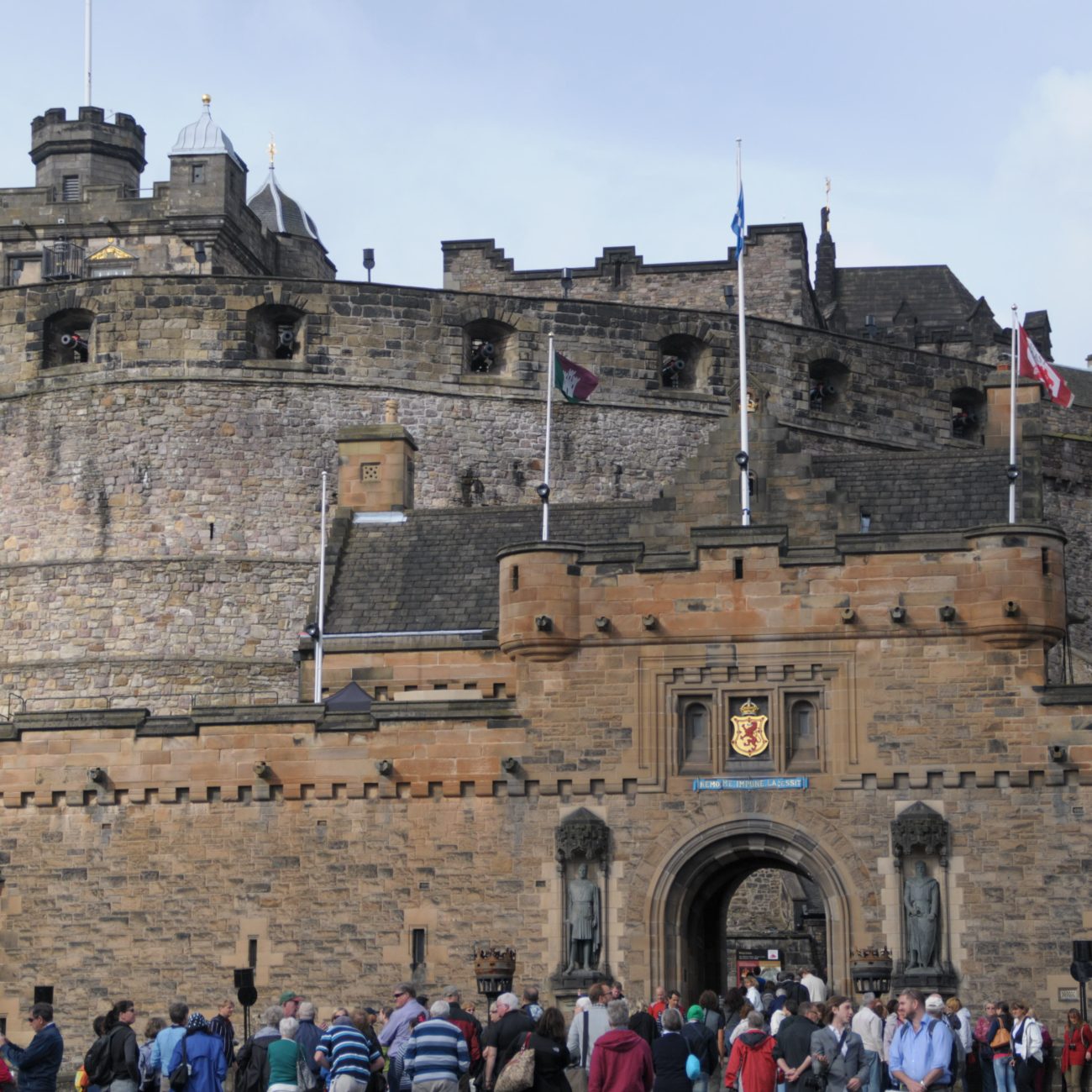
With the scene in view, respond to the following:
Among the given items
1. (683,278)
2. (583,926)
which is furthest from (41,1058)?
(683,278)

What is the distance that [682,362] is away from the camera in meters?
47.9

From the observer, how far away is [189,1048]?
22312 millimetres

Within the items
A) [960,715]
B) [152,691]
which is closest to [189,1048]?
[960,715]

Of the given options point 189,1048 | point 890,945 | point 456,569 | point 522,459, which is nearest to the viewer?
point 189,1048

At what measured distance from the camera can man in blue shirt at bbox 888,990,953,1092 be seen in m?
21.6

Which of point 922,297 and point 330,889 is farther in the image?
point 922,297

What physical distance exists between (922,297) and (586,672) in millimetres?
44914

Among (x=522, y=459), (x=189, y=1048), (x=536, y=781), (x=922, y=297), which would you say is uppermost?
(x=922, y=297)

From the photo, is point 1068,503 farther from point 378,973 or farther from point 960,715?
point 378,973

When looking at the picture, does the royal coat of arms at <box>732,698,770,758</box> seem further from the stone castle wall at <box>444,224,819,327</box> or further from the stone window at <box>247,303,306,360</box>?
the stone castle wall at <box>444,224,819,327</box>

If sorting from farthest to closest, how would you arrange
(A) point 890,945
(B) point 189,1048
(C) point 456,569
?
(C) point 456,569, (A) point 890,945, (B) point 189,1048

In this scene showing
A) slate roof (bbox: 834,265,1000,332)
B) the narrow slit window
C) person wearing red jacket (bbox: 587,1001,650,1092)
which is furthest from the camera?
slate roof (bbox: 834,265,1000,332)

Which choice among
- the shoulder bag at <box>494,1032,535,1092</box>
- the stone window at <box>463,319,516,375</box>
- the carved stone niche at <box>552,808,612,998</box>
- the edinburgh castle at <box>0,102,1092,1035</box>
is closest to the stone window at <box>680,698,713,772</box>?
the edinburgh castle at <box>0,102,1092,1035</box>

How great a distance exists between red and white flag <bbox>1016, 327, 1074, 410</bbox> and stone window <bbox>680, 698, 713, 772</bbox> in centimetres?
848
